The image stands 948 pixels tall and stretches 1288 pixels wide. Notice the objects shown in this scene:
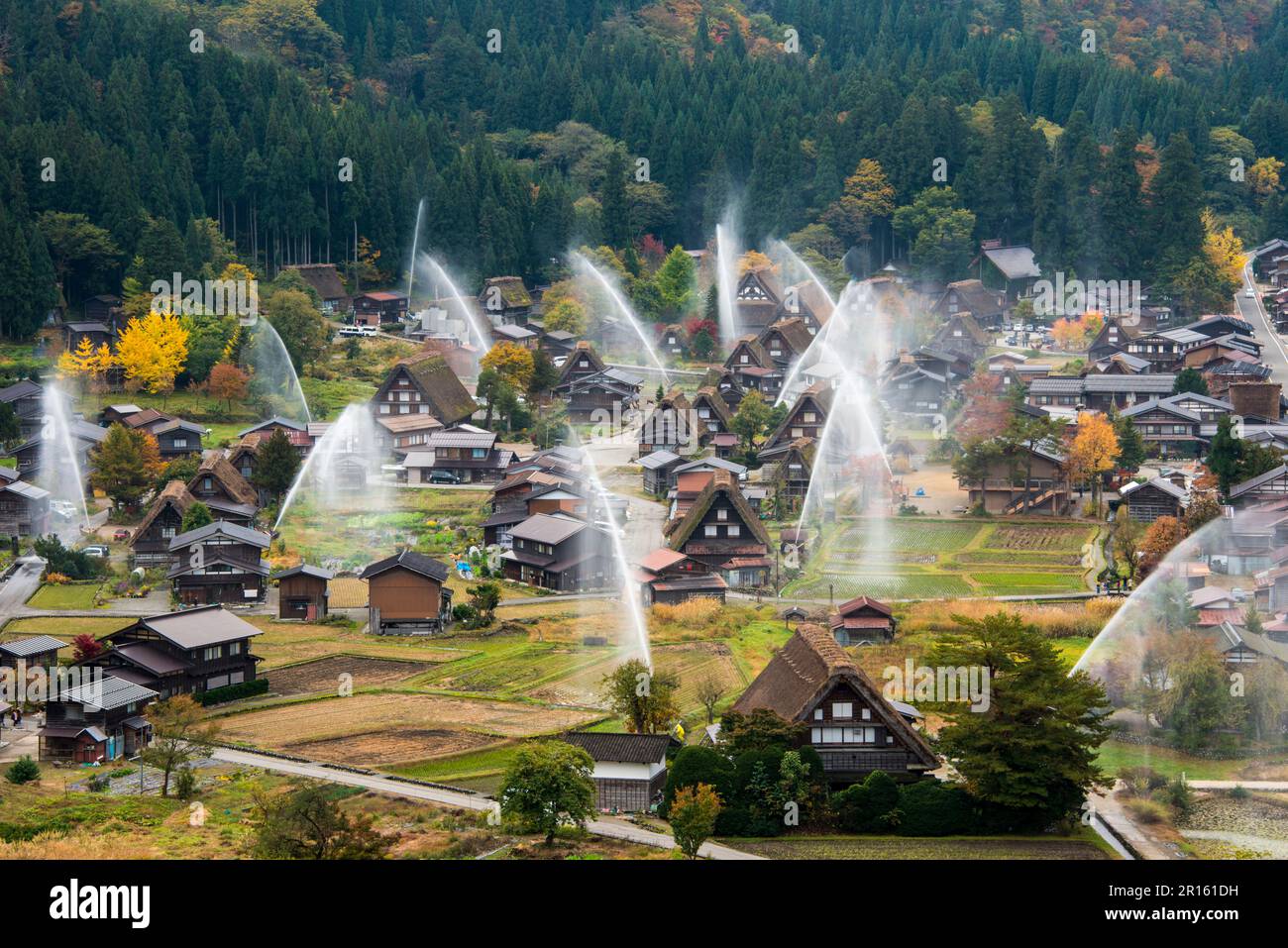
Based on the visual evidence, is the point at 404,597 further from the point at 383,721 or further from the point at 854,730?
the point at 854,730

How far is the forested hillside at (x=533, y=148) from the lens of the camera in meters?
81.3

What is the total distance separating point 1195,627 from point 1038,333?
44140 millimetres

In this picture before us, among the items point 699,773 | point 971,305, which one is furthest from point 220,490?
point 971,305

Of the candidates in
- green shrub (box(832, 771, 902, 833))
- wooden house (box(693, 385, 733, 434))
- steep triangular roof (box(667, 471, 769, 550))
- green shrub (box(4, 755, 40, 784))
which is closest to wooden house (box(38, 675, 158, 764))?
green shrub (box(4, 755, 40, 784))

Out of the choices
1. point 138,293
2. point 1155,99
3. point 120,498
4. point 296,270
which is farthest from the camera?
point 1155,99

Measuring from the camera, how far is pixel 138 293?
73.8 metres

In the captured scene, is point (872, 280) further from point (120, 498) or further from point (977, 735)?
point (977, 735)

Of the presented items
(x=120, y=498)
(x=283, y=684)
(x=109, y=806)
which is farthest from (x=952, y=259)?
(x=109, y=806)

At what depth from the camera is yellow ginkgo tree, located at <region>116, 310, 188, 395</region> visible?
6788 cm

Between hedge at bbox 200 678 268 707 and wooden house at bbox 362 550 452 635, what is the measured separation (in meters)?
5.26

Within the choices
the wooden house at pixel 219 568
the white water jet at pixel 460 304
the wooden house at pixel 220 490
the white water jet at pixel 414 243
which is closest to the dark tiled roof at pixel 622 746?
the wooden house at pixel 219 568

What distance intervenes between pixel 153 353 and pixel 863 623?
33.2 metres

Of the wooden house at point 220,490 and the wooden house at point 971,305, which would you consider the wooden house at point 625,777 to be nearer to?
the wooden house at point 220,490

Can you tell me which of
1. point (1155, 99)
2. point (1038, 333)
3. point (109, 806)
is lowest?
point (109, 806)
